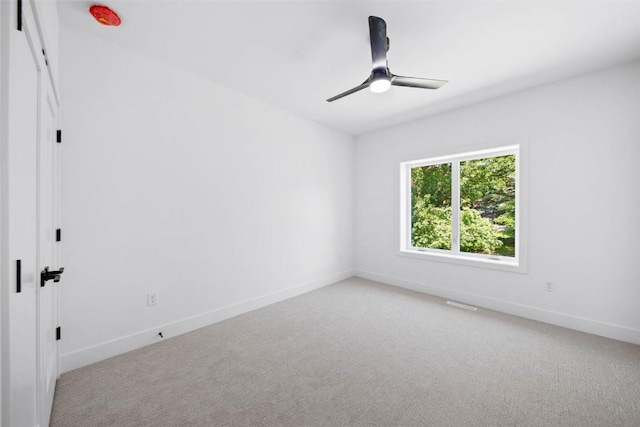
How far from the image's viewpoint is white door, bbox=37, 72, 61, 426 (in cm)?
130

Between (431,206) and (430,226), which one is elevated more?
(431,206)

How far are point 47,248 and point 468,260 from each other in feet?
13.4

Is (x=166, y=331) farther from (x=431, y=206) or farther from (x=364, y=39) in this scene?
(x=431, y=206)

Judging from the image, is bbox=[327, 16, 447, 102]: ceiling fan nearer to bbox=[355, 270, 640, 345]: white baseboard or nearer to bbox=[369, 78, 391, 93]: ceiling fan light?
bbox=[369, 78, 391, 93]: ceiling fan light

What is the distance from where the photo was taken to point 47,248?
1528 mm

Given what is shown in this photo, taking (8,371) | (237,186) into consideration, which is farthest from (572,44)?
(8,371)

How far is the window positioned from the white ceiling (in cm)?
98

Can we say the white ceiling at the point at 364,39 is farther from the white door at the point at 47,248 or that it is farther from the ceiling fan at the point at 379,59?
the white door at the point at 47,248

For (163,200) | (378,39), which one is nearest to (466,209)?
(378,39)

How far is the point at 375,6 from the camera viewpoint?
6.02 feet

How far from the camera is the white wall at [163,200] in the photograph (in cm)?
208

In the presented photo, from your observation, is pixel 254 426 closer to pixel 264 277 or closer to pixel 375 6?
pixel 264 277

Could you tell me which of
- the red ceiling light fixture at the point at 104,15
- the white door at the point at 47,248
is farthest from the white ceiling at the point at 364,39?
the white door at the point at 47,248

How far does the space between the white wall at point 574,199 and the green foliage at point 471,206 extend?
0.35m
